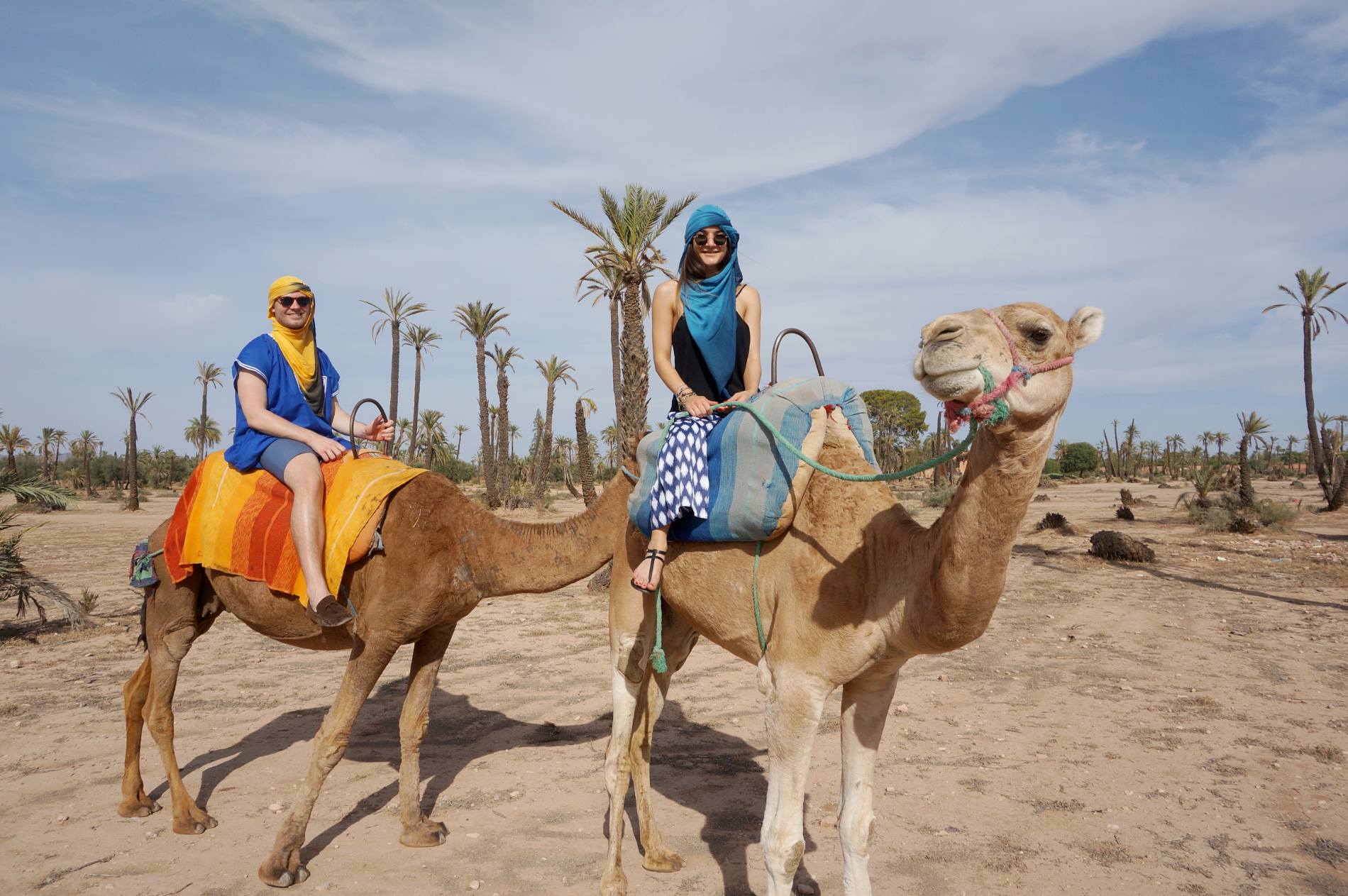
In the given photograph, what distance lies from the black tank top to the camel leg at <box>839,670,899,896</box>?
158 cm

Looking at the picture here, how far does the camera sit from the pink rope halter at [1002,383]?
210cm

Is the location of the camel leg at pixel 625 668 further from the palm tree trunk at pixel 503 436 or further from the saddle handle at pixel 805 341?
the palm tree trunk at pixel 503 436

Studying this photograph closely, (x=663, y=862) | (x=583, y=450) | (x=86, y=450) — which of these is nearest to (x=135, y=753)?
(x=663, y=862)

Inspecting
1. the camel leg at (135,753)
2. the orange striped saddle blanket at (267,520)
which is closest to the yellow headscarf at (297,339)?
the orange striped saddle blanket at (267,520)

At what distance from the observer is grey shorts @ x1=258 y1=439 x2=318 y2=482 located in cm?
432

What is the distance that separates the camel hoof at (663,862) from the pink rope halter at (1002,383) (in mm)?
3172

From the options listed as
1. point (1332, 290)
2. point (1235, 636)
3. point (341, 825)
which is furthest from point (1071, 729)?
point (1332, 290)

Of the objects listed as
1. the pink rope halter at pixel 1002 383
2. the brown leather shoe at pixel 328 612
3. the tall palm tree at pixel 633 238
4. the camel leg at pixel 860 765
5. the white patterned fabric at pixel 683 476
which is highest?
the tall palm tree at pixel 633 238

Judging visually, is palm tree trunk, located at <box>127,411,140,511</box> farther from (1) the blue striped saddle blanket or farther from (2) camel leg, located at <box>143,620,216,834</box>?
(1) the blue striped saddle blanket

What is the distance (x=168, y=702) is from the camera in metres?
4.84

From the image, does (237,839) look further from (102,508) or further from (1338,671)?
(102,508)

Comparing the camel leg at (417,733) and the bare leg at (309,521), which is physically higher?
the bare leg at (309,521)

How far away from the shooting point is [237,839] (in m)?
4.46

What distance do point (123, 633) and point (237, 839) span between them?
22.2 feet
